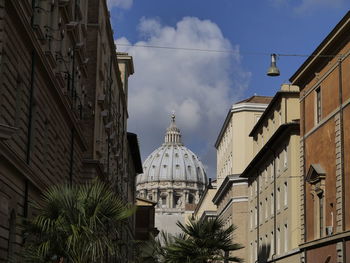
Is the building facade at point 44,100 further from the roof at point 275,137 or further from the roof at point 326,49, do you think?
the roof at point 275,137

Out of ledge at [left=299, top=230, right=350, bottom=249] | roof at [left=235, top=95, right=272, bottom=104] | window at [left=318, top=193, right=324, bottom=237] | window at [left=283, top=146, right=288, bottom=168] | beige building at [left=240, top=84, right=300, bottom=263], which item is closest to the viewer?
ledge at [left=299, top=230, right=350, bottom=249]

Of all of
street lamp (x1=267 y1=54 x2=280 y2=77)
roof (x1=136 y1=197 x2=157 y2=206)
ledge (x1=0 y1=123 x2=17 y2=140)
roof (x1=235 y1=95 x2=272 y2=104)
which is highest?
roof (x1=235 y1=95 x2=272 y2=104)

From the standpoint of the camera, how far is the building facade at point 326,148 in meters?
33.7

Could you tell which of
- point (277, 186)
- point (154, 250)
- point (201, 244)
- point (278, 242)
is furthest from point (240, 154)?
point (154, 250)

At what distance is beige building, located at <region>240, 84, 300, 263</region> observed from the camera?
4735cm

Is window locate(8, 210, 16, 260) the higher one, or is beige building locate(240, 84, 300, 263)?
beige building locate(240, 84, 300, 263)

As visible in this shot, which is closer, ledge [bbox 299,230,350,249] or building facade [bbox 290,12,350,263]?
ledge [bbox 299,230,350,249]

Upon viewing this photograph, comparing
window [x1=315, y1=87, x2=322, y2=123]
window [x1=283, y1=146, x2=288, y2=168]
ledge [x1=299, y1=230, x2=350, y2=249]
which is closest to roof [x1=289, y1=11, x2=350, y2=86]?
window [x1=315, y1=87, x2=322, y2=123]

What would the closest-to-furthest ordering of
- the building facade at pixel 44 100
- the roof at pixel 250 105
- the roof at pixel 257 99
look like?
the building facade at pixel 44 100 < the roof at pixel 250 105 < the roof at pixel 257 99

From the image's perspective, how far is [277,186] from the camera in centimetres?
5216

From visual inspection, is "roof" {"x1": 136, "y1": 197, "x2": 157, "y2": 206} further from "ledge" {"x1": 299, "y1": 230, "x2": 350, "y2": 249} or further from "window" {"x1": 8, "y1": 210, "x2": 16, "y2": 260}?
"window" {"x1": 8, "y1": 210, "x2": 16, "y2": 260}

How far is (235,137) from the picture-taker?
79.7 meters

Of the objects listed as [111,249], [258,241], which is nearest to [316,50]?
[111,249]

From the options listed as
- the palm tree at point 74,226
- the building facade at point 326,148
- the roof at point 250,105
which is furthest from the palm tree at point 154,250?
the roof at point 250,105
